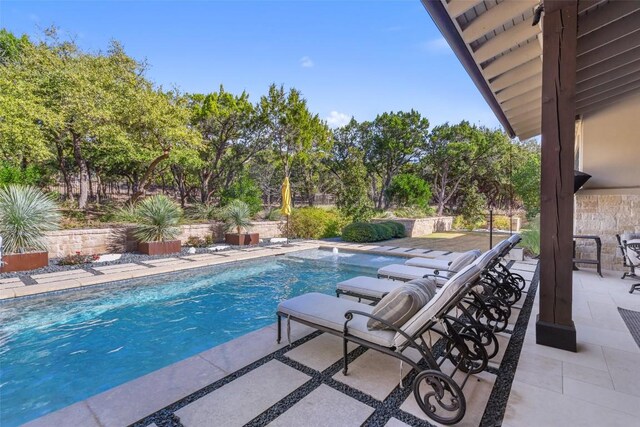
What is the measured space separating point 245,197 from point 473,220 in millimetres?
13544

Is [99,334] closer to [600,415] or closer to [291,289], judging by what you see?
[291,289]

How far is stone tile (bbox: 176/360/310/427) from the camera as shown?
205 cm

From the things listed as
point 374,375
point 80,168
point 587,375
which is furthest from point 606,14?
point 80,168

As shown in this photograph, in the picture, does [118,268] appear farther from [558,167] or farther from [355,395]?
[558,167]

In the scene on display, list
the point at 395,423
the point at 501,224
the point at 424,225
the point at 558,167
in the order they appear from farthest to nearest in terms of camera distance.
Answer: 1. the point at 501,224
2. the point at 424,225
3. the point at 558,167
4. the point at 395,423

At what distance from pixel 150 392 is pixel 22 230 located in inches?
284

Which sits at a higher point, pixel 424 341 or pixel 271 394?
pixel 424 341

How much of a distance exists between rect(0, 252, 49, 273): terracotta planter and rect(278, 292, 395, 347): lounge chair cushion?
7020mm

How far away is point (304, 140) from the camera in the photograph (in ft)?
56.8

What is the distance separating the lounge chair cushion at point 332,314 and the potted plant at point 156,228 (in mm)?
7100

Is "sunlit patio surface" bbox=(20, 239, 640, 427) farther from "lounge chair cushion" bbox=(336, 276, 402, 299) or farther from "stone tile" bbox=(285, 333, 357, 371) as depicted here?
"lounge chair cushion" bbox=(336, 276, 402, 299)

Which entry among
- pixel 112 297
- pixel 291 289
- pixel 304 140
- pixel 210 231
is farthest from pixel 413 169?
pixel 112 297

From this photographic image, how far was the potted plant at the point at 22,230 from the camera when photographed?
A: 661 centimetres

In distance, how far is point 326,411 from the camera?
2137 mm
